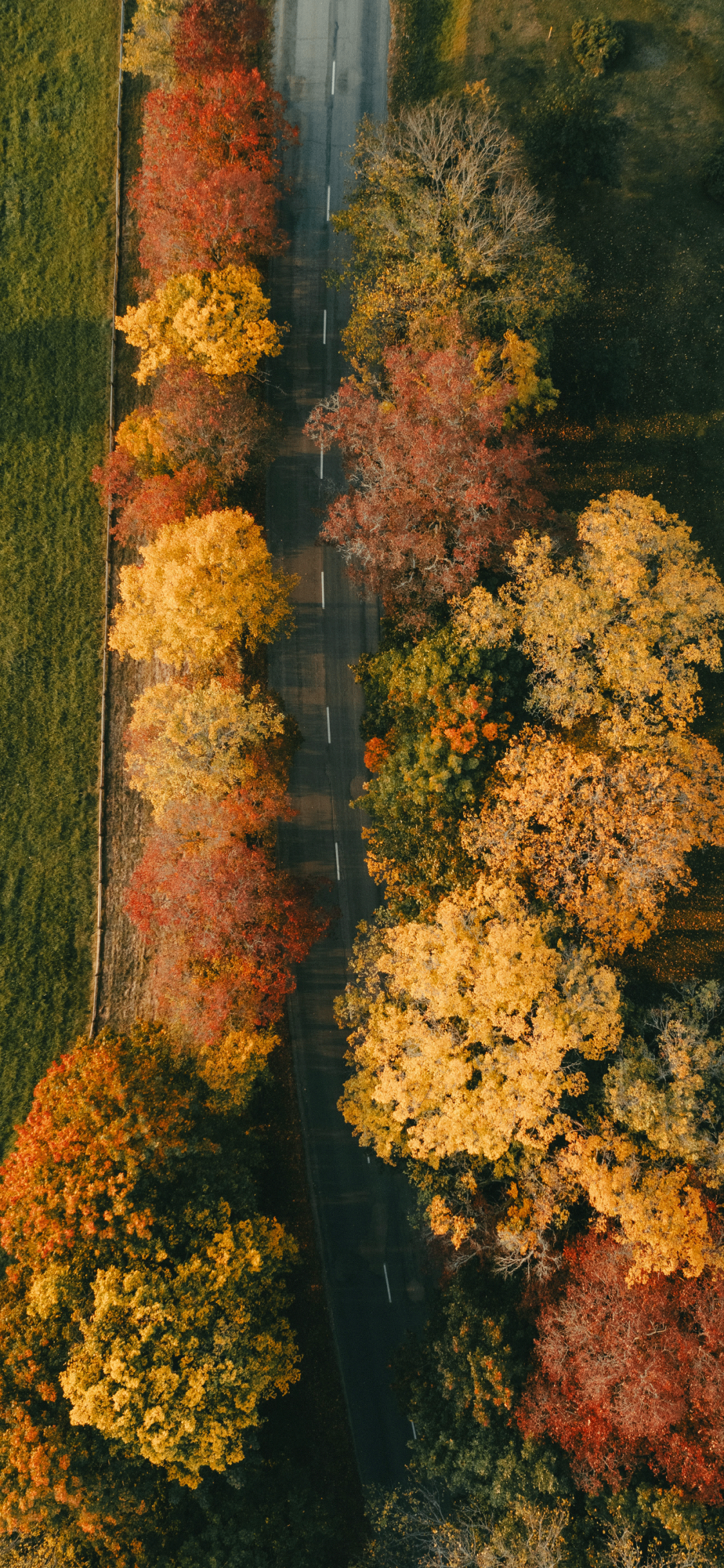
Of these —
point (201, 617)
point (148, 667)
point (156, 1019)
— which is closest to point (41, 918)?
point (156, 1019)

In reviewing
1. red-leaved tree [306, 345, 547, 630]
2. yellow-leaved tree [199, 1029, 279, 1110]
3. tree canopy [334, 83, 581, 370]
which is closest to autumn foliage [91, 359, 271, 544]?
red-leaved tree [306, 345, 547, 630]

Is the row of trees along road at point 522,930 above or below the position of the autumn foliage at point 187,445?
below

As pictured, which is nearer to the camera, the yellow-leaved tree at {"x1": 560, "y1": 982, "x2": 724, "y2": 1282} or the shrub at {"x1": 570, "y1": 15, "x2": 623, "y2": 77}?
the yellow-leaved tree at {"x1": 560, "y1": 982, "x2": 724, "y2": 1282}

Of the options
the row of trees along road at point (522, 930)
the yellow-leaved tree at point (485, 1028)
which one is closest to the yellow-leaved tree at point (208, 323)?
the row of trees along road at point (522, 930)

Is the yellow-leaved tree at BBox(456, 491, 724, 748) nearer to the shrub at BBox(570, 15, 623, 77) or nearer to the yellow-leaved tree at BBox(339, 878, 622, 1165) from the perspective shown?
the yellow-leaved tree at BBox(339, 878, 622, 1165)

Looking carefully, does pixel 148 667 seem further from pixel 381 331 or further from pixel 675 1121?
pixel 675 1121

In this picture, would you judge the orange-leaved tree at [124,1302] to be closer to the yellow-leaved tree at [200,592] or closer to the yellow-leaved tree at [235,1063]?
the yellow-leaved tree at [235,1063]

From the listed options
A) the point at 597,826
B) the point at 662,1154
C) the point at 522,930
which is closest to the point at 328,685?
the point at 597,826
